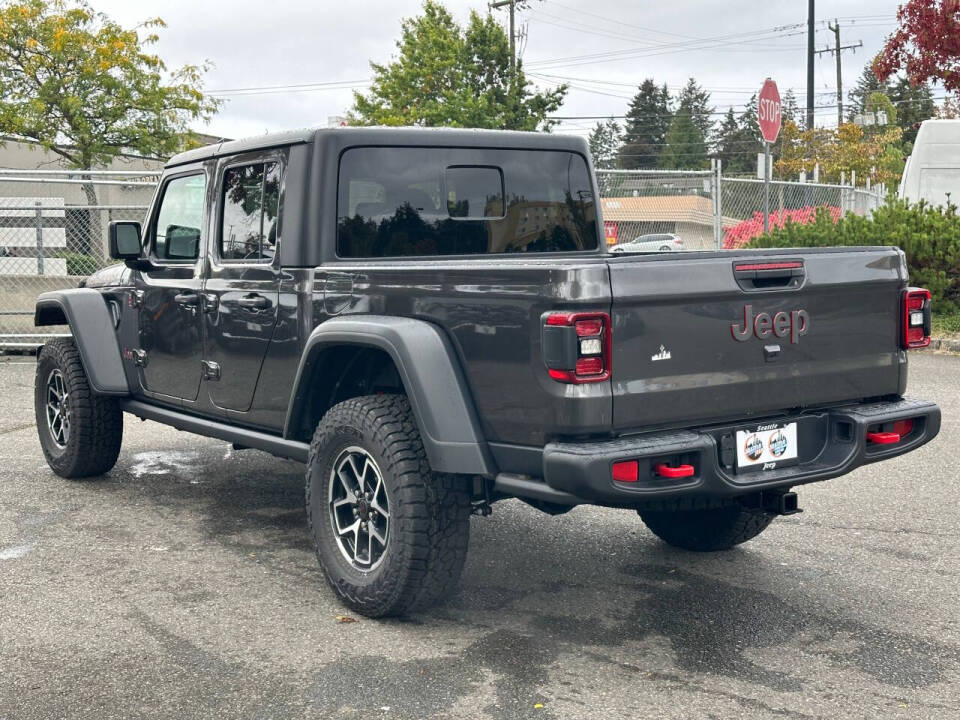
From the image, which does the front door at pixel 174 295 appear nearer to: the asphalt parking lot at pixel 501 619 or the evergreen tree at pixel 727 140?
the asphalt parking lot at pixel 501 619


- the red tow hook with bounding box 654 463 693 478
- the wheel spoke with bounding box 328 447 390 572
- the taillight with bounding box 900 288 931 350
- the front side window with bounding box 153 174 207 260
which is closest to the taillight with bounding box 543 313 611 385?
the red tow hook with bounding box 654 463 693 478

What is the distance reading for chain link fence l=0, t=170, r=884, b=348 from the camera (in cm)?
1347

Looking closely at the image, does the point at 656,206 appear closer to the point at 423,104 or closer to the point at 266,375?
the point at 266,375

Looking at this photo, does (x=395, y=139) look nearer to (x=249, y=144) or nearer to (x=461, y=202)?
(x=461, y=202)

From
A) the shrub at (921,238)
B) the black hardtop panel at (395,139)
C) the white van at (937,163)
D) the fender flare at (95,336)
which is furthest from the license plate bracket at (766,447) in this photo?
the white van at (937,163)

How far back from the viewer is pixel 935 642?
4094 millimetres

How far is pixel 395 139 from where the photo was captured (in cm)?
505

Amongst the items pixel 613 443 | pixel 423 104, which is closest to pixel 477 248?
pixel 613 443

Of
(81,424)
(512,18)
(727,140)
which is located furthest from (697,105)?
(81,424)

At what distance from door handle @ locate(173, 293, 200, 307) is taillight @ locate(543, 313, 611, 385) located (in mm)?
2512

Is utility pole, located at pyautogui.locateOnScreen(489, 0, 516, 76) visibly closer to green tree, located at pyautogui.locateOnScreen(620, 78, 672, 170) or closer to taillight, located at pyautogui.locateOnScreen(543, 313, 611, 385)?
taillight, located at pyautogui.locateOnScreen(543, 313, 611, 385)

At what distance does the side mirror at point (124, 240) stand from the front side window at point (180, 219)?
0.15 meters

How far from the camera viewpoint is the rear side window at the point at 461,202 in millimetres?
4938

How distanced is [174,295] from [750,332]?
10.2 feet
